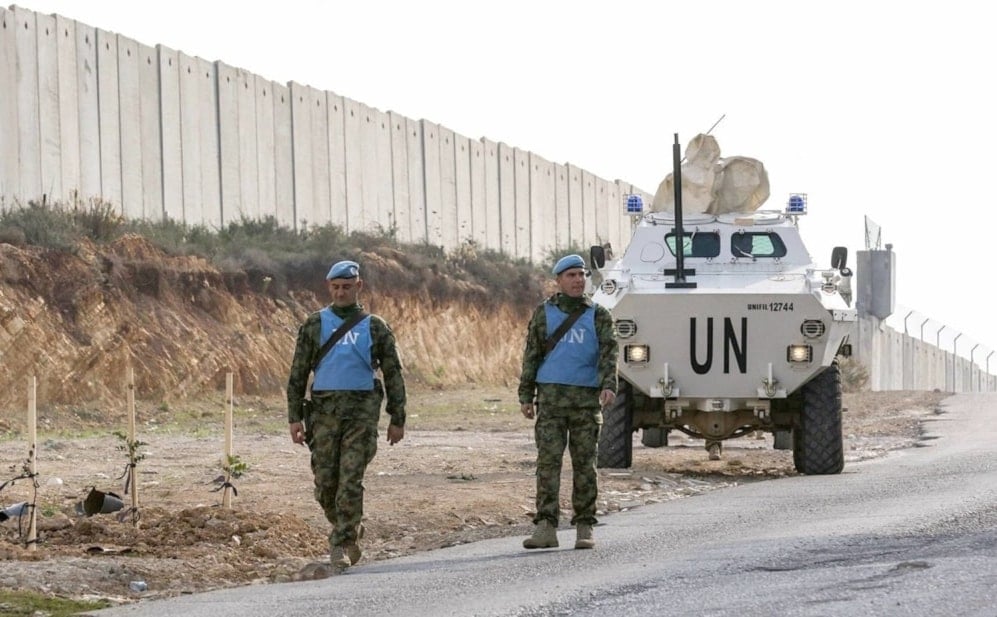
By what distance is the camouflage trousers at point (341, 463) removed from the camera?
37.6 feet

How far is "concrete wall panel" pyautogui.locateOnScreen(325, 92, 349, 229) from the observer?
115 ft

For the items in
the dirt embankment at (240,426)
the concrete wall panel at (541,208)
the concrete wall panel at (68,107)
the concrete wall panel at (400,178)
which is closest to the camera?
the dirt embankment at (240,426)

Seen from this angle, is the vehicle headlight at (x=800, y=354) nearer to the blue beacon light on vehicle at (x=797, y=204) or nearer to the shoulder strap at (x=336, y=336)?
the blue beacon light on vehicle at (x=797, y=204)

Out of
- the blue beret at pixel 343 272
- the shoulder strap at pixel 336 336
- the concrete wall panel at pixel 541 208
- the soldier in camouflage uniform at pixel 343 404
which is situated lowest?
the soldier in camouflage uniform at pixel 343 404

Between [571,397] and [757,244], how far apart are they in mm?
8084

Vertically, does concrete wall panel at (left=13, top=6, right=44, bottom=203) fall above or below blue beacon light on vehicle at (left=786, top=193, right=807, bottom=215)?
above

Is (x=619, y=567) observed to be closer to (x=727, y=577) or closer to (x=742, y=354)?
(x=727, y=577)

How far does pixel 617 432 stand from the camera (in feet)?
60.4

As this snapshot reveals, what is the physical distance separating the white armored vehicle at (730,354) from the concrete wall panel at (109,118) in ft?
37.8

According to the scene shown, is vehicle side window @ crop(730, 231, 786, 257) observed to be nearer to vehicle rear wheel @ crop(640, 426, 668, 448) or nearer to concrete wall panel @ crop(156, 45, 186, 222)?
vehicle rear wheel @ crop(640, 426, 668, 448)

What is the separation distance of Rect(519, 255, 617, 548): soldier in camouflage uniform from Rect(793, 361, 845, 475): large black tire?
6739 mm

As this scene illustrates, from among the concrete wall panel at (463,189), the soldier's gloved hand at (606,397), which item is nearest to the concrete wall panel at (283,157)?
the concrete wall panel at (463,189)

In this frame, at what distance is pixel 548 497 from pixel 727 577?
7.03 ft

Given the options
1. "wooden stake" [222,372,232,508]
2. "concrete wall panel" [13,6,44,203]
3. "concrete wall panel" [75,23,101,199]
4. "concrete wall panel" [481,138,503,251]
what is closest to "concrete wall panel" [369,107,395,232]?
"concrete wall panel" [481,138,503,251]
